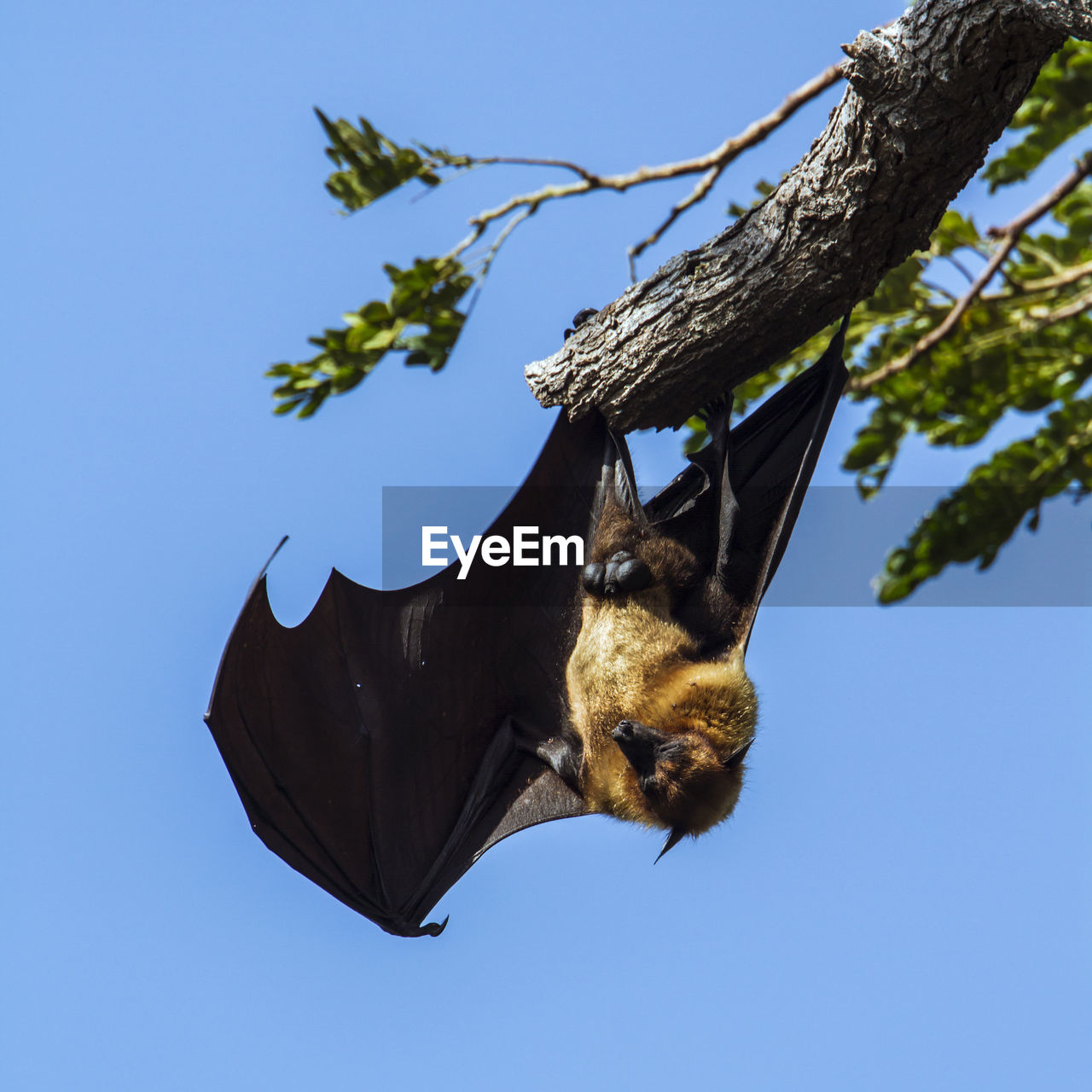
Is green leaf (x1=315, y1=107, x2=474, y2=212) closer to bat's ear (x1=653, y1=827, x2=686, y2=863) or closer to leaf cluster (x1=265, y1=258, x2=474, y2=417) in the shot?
leaf cluster (x1=265, y1=258, x2=474, y2=417)

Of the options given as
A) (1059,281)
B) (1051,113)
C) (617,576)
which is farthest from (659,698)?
(1059,281)

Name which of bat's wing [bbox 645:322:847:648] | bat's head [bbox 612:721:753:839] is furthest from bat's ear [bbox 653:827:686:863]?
bat's wing [bbox 645:322:847:648]

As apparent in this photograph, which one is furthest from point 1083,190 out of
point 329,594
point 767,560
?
point 329,594

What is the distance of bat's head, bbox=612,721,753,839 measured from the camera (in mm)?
4254

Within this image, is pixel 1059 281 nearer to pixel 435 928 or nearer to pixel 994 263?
pixel 994 263

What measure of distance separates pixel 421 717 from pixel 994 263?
359 centimetres

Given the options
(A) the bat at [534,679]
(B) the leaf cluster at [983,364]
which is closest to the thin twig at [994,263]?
(B) the leaf cluster at [983,364]

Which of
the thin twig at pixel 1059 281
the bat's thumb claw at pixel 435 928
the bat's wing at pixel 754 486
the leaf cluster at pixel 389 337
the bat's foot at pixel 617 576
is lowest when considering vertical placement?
the bat's thumb claw at pixel 435 928

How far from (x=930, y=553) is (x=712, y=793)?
2739 mm

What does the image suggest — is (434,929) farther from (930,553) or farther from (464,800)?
(930,553)

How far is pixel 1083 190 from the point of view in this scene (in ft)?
18.2

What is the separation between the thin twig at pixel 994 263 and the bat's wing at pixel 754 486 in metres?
1.30

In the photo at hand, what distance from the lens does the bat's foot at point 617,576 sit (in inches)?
172

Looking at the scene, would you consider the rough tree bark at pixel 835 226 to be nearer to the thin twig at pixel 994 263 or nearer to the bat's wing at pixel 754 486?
the bat's wing at pixel 754 486
